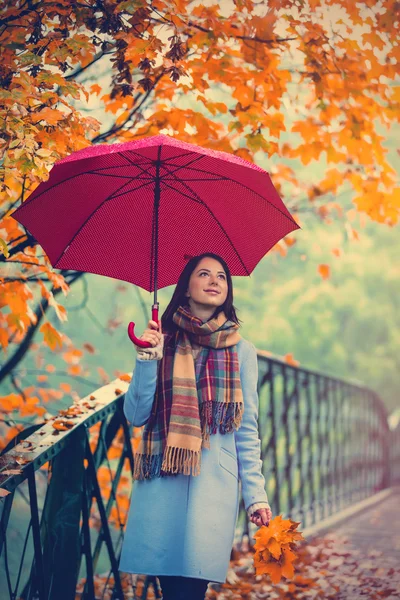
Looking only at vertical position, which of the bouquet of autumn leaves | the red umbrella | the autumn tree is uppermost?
the autumn tree

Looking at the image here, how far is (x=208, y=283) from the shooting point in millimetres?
2748

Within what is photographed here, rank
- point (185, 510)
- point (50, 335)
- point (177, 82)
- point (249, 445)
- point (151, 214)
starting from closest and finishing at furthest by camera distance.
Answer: point (185, 510), point (249, 445), point (151, 214), point (177, 82), point (50, 335)

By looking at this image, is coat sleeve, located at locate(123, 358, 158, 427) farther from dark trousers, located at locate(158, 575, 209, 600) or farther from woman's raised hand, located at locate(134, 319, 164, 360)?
dark trousers, located at locate(158, 575, 209, 600)

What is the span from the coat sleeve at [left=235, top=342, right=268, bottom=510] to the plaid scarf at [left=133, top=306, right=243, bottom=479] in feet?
0.25

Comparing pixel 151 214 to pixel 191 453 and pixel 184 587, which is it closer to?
pixel 191 453

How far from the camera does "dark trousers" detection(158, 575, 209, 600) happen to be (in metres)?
2.47

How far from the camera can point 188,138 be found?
3.69 metres

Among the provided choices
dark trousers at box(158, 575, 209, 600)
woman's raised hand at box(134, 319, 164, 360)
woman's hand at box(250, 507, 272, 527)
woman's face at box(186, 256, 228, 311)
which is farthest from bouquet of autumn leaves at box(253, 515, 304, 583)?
woman's face at box(186, 256, 228, 311)

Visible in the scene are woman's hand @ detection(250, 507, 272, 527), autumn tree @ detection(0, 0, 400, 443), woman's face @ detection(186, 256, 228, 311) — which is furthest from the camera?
autumn tree @ detection(0, 0, 400, 443)

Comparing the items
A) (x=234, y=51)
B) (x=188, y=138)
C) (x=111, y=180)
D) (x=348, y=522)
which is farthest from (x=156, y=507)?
(x=348, y=522)

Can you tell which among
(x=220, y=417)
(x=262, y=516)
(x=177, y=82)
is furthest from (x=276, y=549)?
(x=177, y=82)

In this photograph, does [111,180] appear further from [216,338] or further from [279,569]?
[279,569]

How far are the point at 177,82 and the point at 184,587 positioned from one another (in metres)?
2.39

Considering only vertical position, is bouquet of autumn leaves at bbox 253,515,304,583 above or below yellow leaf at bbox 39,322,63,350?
below
